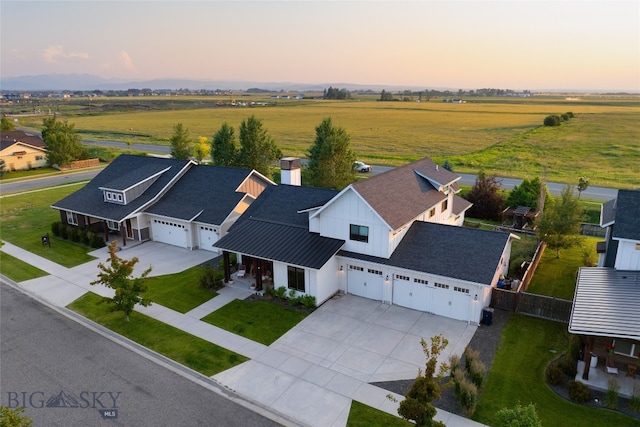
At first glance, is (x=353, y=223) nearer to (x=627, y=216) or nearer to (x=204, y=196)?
(x=627, y=216)

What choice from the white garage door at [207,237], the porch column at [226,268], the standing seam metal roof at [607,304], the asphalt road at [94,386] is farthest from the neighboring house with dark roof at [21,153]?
the standing seam metal roof at [607,304]

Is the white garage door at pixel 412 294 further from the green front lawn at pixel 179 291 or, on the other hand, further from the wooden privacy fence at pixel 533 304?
the green front lawn at pixel 179 291

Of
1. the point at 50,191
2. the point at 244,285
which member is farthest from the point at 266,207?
the point at 50,191

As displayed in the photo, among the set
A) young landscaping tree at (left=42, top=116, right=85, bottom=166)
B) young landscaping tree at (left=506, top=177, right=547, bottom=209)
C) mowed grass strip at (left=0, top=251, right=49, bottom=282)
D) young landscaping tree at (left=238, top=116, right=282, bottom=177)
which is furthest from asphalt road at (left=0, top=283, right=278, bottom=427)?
young landscaping tree at (left=42, top=116, right=85, bottom=166)

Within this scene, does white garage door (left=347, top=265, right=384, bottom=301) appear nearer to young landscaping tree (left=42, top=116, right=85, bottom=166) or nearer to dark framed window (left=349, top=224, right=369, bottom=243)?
dark framed window (left=349, top=224, right=369, bottom=243)

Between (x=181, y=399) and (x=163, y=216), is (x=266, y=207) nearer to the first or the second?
(x=163, y=216)
